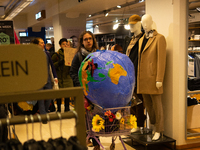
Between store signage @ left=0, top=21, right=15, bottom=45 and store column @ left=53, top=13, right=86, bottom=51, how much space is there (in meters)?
4.54

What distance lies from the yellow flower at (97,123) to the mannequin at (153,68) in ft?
3.86

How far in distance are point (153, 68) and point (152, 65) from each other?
0.04m

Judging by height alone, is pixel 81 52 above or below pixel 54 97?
above

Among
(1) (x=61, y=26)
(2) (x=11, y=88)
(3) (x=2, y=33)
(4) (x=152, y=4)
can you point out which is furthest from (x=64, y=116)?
(1) (x=61, y=26)

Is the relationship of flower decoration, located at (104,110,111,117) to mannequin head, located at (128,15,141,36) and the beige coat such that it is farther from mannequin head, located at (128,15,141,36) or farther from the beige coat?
mannequin head, located at (128,15,141,36)

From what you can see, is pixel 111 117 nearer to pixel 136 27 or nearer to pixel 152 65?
pixel 152 65

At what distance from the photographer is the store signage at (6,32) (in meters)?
4.52

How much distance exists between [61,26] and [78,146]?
823 cm

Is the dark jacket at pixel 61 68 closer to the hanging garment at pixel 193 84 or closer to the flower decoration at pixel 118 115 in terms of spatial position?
the hanging garment at pixel 193 84

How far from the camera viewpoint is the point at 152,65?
338 cm

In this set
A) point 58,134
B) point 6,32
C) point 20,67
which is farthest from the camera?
point 6,32

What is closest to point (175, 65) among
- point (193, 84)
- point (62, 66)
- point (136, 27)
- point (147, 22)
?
point (193, 84)

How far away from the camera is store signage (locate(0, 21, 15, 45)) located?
4.52 m

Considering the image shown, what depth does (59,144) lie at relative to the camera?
4.12 ft
